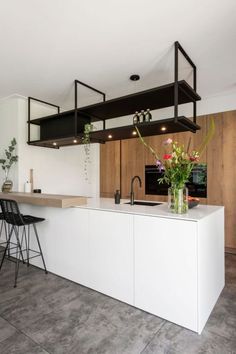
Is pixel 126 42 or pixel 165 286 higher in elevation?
pixel 126 42

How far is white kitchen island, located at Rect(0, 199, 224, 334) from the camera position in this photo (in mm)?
1844

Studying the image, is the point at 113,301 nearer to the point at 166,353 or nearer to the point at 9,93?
the point at 166,353

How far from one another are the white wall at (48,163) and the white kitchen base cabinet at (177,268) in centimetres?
261

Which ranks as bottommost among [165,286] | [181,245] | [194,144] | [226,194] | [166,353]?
[166,353]

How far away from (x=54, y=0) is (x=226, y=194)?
3350 millimetres

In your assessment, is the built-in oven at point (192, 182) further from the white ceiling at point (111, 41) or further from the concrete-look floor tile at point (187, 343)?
the concrete-look floor tile at point (187, 343)

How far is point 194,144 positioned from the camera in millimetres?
3801

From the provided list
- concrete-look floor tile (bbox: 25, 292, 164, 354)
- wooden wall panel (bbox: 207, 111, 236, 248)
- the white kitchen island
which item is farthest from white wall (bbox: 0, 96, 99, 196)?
wooden wall panel (bbox: 207, 111, 236, 248)

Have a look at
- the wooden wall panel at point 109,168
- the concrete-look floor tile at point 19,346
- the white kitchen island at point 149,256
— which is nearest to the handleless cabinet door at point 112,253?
the white kitchen island at point 149,256

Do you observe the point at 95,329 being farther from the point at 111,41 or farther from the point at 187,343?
the point at 111,41


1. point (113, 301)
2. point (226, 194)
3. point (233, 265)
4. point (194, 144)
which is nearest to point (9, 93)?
point (194, 144)

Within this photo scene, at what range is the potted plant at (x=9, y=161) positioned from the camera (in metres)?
3.74

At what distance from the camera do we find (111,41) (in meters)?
2.34

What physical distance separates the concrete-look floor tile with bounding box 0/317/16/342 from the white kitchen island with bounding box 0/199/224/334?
0.87m
